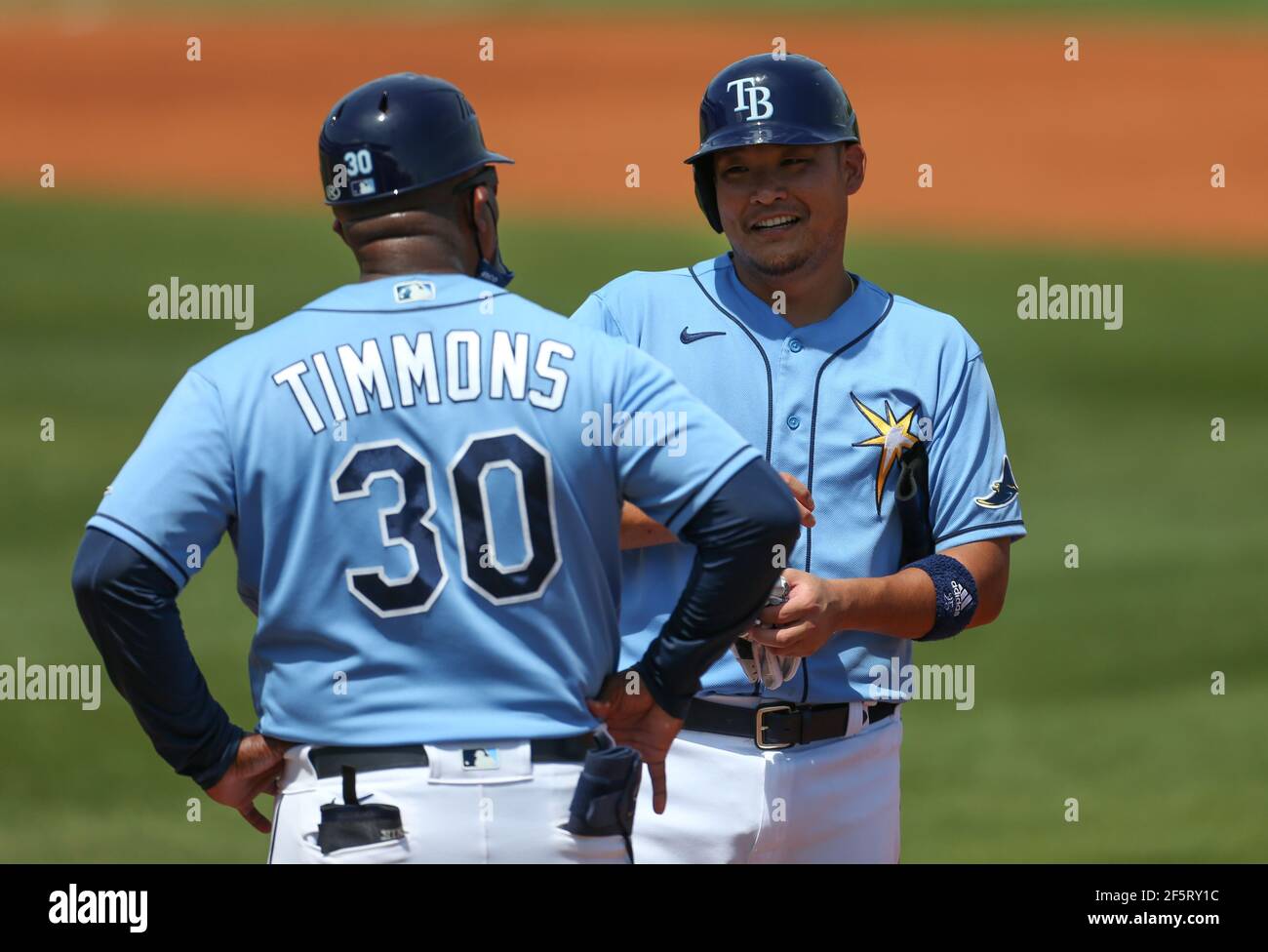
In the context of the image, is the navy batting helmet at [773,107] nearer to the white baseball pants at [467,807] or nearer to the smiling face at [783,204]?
the smiling face at [783,204]

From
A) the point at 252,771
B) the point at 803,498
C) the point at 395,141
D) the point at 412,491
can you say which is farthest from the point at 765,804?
the point at 395,141

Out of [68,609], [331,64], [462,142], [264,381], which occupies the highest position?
[331,64]

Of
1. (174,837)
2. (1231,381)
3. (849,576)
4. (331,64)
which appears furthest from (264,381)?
(331,64)

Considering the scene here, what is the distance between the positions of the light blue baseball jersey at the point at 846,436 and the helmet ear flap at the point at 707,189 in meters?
0.34

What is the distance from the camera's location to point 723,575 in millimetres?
3309

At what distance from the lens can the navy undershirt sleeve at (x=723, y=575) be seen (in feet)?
10.6

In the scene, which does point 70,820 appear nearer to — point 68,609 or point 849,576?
point 68,609

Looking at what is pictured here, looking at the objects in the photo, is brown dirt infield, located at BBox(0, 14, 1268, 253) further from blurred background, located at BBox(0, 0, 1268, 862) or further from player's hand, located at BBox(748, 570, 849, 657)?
player's hand, located at BBox(748, 570, 849, 657)

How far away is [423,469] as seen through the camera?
3.15 meters

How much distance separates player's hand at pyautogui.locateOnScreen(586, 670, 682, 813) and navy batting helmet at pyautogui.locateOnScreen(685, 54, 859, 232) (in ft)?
4.43

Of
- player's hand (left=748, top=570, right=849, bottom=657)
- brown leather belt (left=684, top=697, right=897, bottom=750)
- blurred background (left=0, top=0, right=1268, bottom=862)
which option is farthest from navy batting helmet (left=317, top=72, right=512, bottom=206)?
blurred background (left=0, top=0, right=1268, bottom=862)

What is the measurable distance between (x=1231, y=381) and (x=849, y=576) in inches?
488

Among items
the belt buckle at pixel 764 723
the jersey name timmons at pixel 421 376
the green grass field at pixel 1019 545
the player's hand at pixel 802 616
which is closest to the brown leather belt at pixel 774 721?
the belt buckle at pixel 764 723

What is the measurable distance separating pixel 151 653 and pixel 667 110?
905 inches
